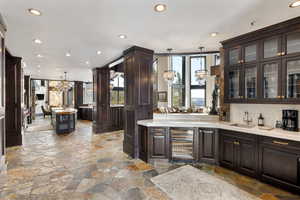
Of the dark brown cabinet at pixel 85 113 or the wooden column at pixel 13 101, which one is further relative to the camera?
the dark brown cabinet at pixel 85 113

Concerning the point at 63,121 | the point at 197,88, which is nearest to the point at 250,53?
the point at 63,121

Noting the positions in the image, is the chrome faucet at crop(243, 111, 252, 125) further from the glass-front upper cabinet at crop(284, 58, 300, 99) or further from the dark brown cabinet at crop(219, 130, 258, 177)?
the glass-front upper cabinet at crop(284, 58, 300, 99)

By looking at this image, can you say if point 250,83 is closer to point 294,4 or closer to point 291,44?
point 291,44

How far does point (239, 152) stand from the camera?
2.87 metres

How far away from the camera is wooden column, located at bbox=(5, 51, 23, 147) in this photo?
451 centimetres

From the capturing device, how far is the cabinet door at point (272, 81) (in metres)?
2.62

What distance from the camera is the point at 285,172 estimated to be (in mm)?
2334

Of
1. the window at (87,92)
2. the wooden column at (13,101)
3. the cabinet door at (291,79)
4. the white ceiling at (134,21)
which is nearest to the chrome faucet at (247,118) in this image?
the cabinet door at (291,79)

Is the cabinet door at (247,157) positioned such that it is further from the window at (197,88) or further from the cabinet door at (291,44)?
the window at (197,88)

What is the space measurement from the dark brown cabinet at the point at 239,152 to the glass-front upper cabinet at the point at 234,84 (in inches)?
32.8

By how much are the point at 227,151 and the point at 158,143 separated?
1.45 m

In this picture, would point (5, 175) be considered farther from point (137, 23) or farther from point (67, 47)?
point (137, 23)

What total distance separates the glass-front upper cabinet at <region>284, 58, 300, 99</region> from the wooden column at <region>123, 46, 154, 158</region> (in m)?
2.74

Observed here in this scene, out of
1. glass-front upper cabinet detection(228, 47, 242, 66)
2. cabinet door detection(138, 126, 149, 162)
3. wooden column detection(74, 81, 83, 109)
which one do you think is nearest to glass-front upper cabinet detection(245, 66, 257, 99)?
glass-front upper cabinet detection(228, 47, 242, 66)
